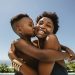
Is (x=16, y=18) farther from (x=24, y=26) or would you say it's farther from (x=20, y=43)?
(x=20, y=43)

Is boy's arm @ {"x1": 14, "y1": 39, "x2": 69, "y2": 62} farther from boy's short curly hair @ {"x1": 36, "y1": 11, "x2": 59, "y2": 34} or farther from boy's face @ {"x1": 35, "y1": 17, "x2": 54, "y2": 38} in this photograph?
boy's short curly hair @ {"x1": 36, "y1": 11, "x2": 59, "y2": 34}

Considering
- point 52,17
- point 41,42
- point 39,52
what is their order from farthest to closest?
point 52,17
point 41,42
point 39,52

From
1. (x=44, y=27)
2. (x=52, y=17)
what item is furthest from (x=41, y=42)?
(x=52, y=17)

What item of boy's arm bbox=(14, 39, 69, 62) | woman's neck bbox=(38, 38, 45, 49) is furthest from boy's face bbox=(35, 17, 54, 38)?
boy's arm bbox=(14, 39, 69, 62)

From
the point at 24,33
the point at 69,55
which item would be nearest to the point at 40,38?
the point at 24,33

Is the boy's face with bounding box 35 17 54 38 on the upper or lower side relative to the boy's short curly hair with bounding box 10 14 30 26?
lower

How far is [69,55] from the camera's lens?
236 centimetres

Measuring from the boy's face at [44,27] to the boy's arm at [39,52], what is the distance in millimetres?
138

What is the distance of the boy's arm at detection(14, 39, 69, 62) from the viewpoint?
6.99ft

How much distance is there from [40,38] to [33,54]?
18 cm

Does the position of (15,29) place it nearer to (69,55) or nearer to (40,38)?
(40,38)

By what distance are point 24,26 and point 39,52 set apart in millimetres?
300

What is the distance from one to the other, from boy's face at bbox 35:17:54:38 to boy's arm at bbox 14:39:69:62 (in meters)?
0.14

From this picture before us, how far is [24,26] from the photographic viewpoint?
2332 millimetres
